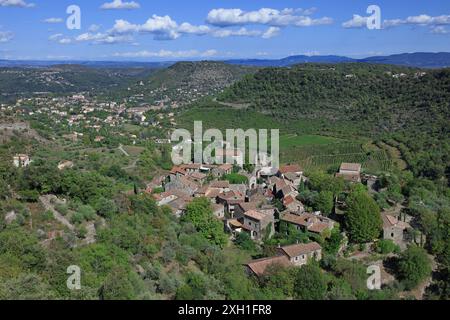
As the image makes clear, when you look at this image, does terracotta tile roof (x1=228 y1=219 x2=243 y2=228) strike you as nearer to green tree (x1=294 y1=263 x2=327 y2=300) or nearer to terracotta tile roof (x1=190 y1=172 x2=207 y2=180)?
green tree (x1=294 y1=263 x2=327 y2=300)

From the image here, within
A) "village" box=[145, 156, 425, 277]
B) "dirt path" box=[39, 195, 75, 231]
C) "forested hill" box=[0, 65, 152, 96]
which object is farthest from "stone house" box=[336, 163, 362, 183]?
"forested hill" box=[0, 65, 152, 96]

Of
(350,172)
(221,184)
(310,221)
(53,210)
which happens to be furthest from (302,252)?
(350,172)

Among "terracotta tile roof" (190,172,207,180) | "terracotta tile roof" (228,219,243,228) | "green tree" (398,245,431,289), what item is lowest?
"green tree" (398,245,431,289)

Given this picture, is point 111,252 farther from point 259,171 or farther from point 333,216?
point 259,171

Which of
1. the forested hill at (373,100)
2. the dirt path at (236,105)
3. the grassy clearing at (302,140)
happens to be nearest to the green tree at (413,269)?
the forested hill at (373,100)

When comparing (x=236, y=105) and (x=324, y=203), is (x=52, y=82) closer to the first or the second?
(x=236, y=105)
